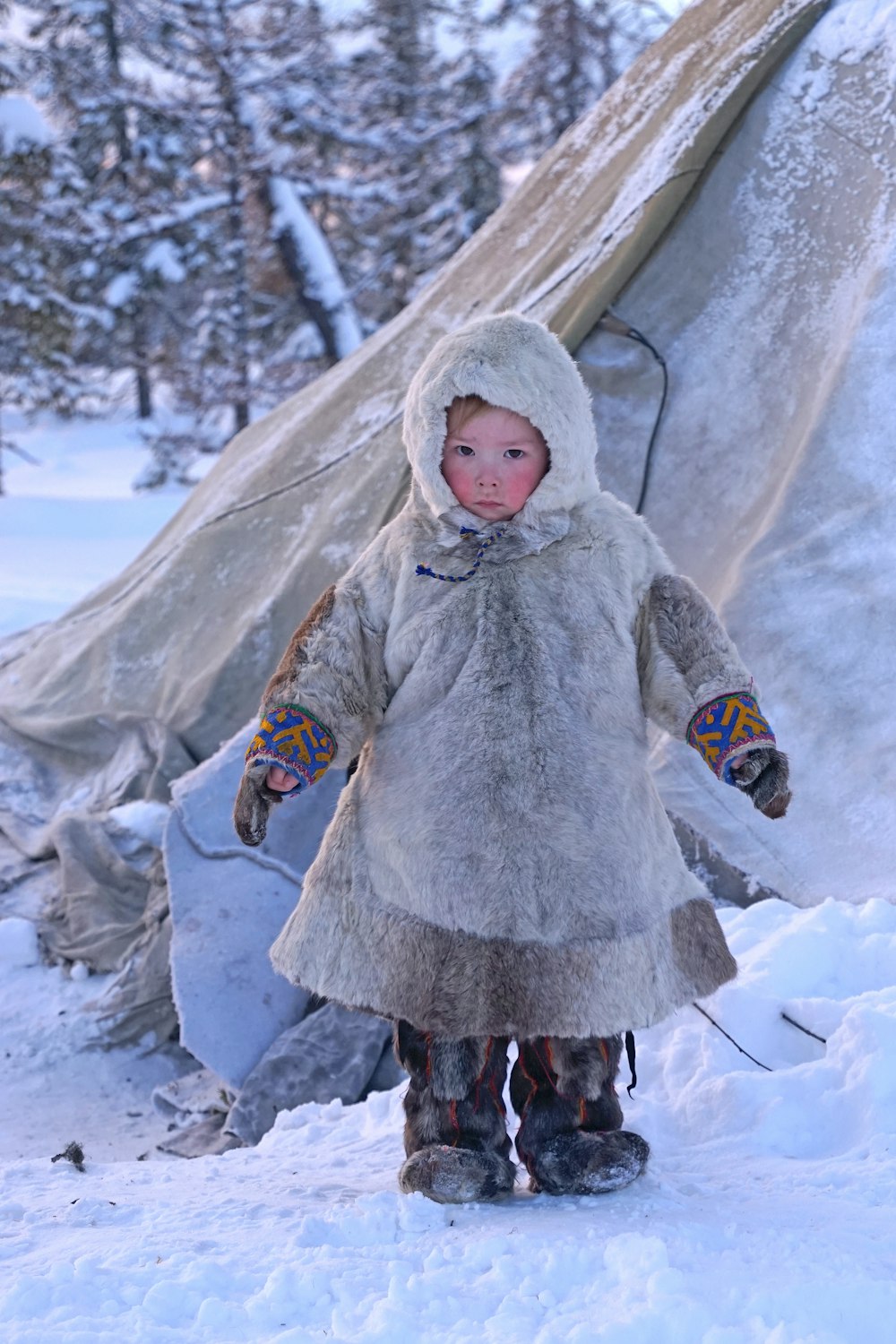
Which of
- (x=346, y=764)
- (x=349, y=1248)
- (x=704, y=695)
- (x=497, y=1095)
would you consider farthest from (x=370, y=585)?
(x=349, y=1248)

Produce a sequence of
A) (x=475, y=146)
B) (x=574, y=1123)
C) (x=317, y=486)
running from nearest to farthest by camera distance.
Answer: (x=574, y=1123), (x=317, y=486), (x=475, y=146)

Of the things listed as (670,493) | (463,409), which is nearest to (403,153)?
(670,493)

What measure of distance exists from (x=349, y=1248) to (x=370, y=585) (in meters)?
1.04

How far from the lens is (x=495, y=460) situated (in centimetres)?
212

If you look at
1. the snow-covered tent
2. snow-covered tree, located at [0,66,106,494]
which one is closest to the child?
the snow-covered tent

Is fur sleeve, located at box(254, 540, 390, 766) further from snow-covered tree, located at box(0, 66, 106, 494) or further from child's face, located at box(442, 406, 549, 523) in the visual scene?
snow-covered tree, located at box(0, 66, 106, 494)

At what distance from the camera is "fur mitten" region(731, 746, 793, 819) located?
6.47 ft

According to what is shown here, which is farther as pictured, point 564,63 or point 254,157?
point 564,63

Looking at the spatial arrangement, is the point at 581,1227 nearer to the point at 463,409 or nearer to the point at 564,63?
the point at 463,409

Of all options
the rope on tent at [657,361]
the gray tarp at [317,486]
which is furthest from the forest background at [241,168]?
the rope on tent at [657,361]

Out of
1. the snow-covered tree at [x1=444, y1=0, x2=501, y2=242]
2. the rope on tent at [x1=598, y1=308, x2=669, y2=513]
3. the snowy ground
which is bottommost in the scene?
the snowy ground

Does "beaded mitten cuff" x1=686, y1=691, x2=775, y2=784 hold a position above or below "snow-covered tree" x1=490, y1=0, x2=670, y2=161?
below

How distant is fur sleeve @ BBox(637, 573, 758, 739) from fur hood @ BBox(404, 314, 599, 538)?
22cm

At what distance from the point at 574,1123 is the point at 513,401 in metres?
1.16
